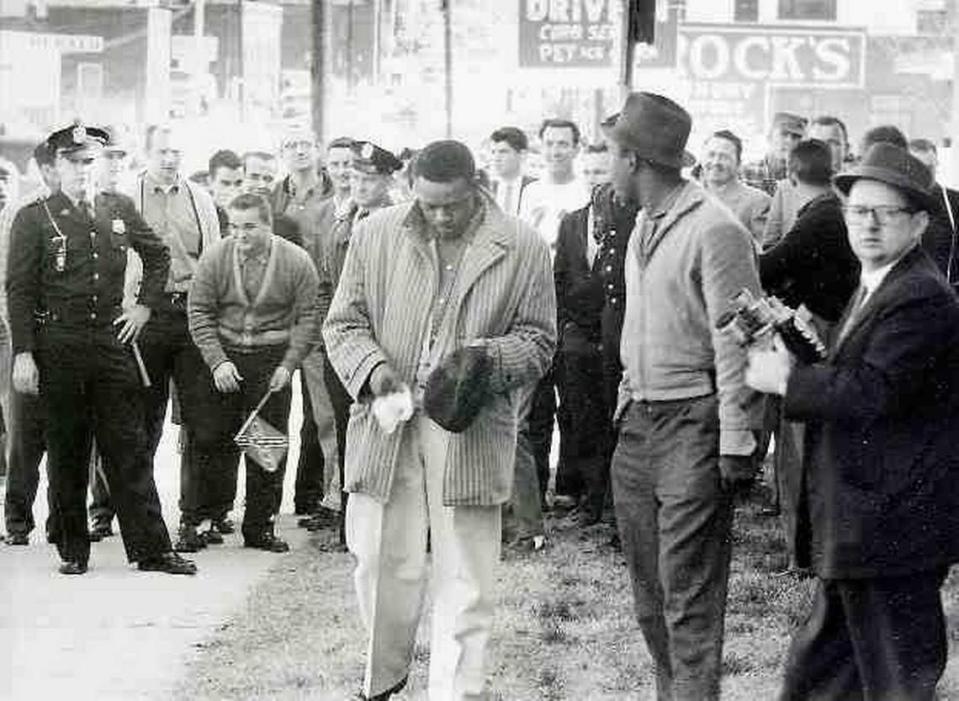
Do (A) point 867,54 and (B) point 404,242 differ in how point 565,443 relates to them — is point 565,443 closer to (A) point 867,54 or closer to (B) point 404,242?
(B) point 404,242

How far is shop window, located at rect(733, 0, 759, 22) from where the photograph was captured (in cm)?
4833

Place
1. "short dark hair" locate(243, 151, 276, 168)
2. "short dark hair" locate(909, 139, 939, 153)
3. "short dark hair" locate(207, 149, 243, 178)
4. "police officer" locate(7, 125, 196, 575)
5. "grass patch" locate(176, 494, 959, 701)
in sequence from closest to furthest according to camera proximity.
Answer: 1. "grass patch" locate(176, 494, 959, 701)
2. "police officer" locate(7, 125, 196, 575)
3. "short dark hair" locate(243, 151, 276, 168)
4. "short dark hair" locate(207, 149, 243, 178)
5. "short dark hair" locate(909, 139, 939, 153)

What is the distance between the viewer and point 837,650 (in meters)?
5.77

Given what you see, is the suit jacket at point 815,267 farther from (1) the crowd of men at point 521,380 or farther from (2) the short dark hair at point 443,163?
(2) the short dark hair at point 443,163

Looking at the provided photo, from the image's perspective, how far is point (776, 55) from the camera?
46.1m

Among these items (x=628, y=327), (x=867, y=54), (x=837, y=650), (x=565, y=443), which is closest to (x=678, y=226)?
(x=628, y=327)

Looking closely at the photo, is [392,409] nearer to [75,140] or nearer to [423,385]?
[423,385]

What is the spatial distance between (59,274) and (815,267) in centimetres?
366

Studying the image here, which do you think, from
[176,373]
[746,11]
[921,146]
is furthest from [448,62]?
[746,11]

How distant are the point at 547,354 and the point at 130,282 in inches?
213

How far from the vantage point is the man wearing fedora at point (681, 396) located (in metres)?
6.13

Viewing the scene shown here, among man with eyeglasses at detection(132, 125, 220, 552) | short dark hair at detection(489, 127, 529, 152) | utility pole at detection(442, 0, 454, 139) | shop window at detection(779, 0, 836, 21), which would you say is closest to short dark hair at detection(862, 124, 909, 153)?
short dark hair at detection(489, 127, 529, 152)

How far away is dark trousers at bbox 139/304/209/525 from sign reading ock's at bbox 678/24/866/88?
3396 cm

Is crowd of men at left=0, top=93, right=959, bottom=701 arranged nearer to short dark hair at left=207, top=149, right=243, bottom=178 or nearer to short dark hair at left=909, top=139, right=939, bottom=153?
short dark hair at left=207, top=149, right=243, bottom=178
